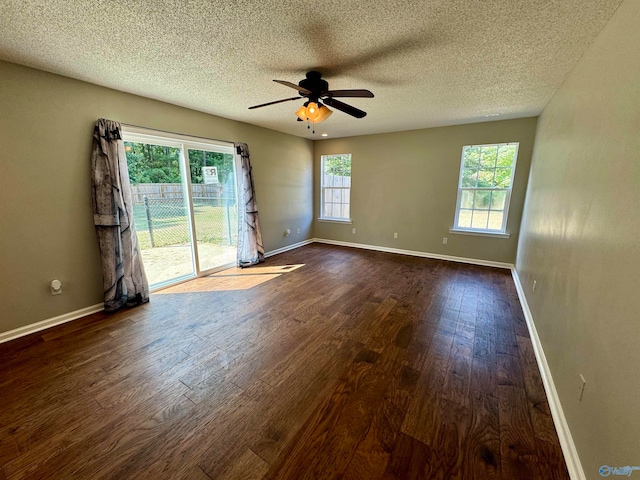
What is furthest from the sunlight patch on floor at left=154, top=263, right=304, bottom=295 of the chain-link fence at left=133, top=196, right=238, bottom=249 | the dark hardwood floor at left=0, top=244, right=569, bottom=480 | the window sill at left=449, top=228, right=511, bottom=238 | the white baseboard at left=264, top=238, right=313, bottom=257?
the window sill at left=449, top=228, right=511, bottom=238

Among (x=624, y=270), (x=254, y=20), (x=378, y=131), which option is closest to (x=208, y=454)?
(x=624, y=270)

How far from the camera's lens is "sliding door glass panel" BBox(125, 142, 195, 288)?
3174 mm

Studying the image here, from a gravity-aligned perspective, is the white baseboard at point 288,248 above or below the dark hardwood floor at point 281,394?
above

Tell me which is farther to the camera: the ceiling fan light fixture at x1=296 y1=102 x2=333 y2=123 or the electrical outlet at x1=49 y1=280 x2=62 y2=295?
the electrical outlet at x1=49 y1=280 x2=62 y2=295

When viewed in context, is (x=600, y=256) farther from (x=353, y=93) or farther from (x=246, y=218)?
(x=246, y=218)

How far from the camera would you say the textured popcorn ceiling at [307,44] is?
1522 mm

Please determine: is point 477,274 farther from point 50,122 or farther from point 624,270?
point 50,122

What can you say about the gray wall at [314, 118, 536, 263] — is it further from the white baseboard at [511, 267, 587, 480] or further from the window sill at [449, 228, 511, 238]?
the white baseboard at [511, 267, 587, 480]

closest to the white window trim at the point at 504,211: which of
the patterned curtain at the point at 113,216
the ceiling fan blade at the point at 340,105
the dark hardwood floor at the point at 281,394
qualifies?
the dark hardwood floor at the point at 281,394

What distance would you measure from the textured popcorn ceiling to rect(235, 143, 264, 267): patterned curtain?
1.31m

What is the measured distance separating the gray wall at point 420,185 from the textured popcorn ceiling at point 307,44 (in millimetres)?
1348

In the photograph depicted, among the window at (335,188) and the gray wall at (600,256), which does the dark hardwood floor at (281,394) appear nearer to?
the gray wall at (600,256)

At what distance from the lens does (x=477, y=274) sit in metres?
4.12

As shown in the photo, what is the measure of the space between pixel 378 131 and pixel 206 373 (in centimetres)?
491
